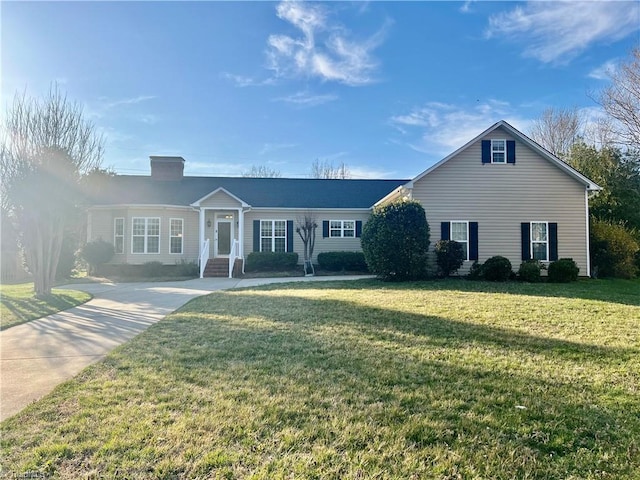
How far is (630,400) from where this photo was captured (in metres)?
3.46

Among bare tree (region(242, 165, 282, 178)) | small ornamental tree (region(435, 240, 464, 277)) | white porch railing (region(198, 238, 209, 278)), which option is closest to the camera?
small ornamental tree (region(435, 240, 464, 277))

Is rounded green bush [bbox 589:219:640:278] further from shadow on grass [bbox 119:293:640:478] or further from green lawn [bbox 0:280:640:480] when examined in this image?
shadow on grass [bbox 119:293:640:478]

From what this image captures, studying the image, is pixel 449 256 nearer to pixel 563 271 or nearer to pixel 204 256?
pixel 563 271

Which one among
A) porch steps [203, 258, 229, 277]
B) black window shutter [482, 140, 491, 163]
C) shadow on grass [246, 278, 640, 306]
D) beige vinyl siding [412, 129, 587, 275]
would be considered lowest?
shadow on grass [246, 278, 640, 306]

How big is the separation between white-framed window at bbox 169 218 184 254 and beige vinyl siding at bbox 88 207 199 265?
11 centimetres

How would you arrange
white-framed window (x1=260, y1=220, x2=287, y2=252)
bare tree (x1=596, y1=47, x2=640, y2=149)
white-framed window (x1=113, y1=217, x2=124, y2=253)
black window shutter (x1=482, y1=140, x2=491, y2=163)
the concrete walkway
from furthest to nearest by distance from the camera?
white-framed window (x1=260, y1=220, x2=287, y2=252) < white-framed window (x1=113, y1=217, x2=124, y2=253) < bare tree (x1=596, y1=47, x2=640, y2=149) < black window shutter (x1=482, y1=140, x2=491, y2=163) < the concrete walkway

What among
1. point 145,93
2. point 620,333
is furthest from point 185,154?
point 620,333

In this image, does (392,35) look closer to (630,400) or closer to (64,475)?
(630,400)

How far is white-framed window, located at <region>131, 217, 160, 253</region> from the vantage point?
18.9 metres

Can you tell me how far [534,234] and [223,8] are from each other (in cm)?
1426

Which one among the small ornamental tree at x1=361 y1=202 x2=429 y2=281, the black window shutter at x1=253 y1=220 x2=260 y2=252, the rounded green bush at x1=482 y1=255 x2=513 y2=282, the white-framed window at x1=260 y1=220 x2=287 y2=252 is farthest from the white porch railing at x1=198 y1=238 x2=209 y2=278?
the rounded green bush at x1=482 y1=255 x2=513 y2=282

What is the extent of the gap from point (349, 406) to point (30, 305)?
1013 cm

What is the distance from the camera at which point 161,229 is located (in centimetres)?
1906

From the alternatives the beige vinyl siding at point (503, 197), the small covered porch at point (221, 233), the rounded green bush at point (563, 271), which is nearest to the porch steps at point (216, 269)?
the small covered porch at point (221, 233)
